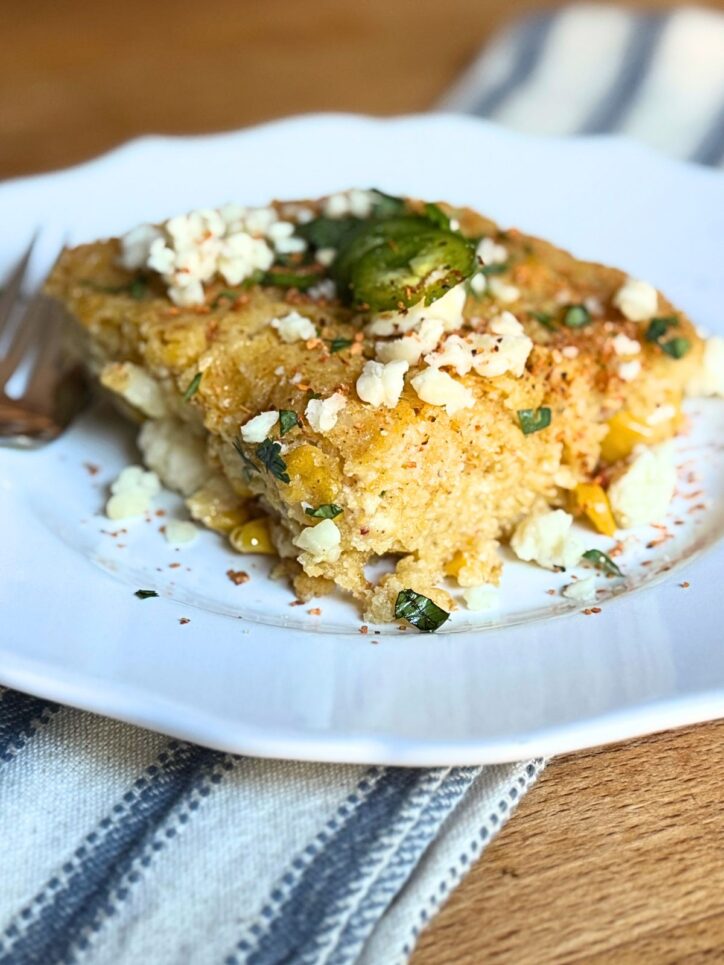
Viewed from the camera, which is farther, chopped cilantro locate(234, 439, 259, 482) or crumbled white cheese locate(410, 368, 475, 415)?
chopped cilantro locate(234, 439, 259, 482)

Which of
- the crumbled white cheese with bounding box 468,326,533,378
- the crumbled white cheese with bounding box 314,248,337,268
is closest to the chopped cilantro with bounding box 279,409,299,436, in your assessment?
the crumbled white cheese with bounding box 468,326,533,378

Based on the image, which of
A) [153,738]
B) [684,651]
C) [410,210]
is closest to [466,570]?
[684,651]

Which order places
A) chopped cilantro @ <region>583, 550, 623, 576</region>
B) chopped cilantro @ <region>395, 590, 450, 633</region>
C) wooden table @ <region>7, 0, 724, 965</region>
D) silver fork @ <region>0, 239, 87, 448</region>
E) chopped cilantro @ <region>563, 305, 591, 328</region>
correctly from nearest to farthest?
wooden table @ <region>7, 0, 724, 965</region>, chopped cilantro @ <region>395, 590, 450, 633</region>, chopped cilantro @ <region>583, 550, 623, 576</region>, chopped cilantro @ <region>563, 305, 591, 328</region>, silver fork @ <region>0, 239, 87, 448</region>

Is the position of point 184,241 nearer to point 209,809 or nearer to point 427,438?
point 427,438

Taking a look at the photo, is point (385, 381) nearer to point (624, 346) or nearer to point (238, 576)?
point (238, 576)

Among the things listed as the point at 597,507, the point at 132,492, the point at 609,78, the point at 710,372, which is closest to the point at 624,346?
the point at 710,372

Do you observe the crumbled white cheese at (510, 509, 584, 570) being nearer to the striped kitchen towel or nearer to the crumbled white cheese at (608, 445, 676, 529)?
the crumbled white cheese at (608, 445, 676, 529)
